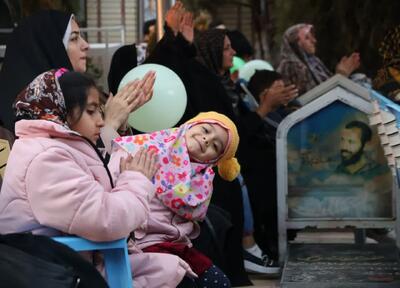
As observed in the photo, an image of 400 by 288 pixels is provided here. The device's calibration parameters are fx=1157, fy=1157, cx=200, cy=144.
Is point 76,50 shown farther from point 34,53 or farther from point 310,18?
point 310,18

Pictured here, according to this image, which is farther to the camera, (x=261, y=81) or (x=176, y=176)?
(x=261, y=81)

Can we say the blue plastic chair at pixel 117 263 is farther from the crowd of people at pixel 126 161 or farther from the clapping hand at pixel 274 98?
the clapping hand at pixel 274 98

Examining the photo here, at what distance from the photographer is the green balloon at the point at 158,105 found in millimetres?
5816

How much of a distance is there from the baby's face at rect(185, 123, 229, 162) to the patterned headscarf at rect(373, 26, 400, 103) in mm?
3648

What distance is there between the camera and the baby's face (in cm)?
497

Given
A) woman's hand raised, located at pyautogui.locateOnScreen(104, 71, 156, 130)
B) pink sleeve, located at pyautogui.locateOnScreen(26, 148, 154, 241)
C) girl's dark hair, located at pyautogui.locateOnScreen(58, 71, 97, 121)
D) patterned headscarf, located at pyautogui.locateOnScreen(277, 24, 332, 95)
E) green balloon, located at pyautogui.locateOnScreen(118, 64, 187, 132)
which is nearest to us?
pink sleeve, located at pyautogui.locateOnScreen(26, 148, 154, 241)

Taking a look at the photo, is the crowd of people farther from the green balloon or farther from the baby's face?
the green balloon

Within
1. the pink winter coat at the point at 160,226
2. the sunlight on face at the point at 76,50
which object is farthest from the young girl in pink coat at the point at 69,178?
the sunlight on face at the point at 76,50

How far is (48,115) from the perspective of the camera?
13.5 ft

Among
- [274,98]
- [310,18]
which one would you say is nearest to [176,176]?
[274,98]

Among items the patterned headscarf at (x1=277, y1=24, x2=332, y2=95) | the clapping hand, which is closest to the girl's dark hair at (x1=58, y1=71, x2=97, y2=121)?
the clapping hand

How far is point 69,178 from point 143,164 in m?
0.40

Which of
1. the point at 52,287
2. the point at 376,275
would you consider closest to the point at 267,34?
the point at 376,275

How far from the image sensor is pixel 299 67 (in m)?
10.4
